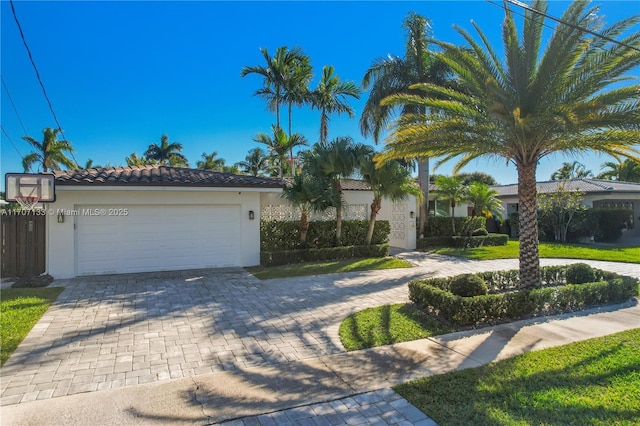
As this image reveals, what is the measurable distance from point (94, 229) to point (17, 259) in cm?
215

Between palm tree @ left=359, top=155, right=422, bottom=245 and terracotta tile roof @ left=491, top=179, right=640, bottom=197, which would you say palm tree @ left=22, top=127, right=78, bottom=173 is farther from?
terracotta tile roof @ left=491, top=179, right=640, bottom=197

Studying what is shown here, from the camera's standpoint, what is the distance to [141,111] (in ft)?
67.3

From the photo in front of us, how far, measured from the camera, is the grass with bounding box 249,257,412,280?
11.7 metres

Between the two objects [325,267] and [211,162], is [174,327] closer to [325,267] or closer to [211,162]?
[325,267]

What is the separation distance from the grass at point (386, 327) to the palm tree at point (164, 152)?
39.7 m

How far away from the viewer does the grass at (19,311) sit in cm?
562

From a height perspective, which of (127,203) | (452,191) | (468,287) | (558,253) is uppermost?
(452,191)

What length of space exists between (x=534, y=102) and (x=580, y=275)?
4.43 meters

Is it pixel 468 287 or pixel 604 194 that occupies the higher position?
pixel 604 194

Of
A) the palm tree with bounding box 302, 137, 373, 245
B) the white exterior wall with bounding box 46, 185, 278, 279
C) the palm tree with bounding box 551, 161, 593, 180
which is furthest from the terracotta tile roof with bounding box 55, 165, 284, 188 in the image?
the palm tree with bounding box 551, 161, 593, 180

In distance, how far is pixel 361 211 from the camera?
54.4 ft

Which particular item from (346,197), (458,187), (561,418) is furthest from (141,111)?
(561,418)

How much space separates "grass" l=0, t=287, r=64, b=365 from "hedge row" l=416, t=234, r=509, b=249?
15.3 meters

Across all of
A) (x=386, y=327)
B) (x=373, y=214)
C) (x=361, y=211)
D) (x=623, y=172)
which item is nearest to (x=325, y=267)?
(x=373, y=214)
